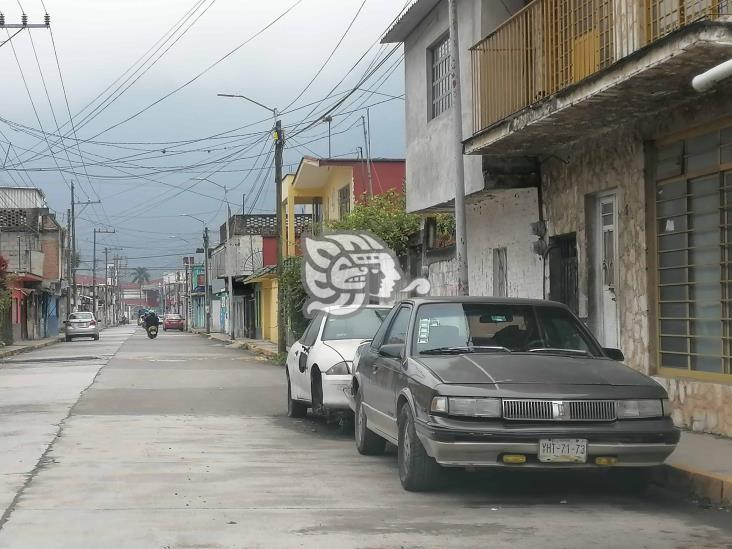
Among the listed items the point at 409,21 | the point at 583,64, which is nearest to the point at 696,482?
the point at 583,64

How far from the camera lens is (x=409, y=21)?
19.4 m

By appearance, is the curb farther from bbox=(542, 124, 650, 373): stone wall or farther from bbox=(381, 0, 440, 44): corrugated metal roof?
bbox=(381, 0, 440, 44): corrugated metal roof

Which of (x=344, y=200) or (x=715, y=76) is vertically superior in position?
(x=344, y=200)

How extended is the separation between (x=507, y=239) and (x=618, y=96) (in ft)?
21.0

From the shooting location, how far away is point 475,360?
27.8ft

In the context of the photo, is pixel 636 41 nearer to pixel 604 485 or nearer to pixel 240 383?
pixel 604 485

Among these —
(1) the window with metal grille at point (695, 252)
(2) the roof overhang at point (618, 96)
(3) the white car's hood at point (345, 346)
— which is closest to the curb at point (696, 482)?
(1) the window with metal grille at point (695, 252)

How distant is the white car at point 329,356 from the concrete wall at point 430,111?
3.68 metres

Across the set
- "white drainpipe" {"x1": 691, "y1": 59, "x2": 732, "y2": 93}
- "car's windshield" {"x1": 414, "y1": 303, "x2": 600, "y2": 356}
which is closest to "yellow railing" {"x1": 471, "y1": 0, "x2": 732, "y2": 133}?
"white drainpipe" {"x1": 691, "y1": 59, "x2": 732, "y2": 93}

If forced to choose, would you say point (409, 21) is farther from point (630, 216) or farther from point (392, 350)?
point (392, 350)

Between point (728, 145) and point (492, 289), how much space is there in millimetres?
7855

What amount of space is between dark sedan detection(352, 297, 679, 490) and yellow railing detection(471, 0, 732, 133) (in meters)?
3.43

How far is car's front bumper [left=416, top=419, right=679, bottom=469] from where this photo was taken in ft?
25.1

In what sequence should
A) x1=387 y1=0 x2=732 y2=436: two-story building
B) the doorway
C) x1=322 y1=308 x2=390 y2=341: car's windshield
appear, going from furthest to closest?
1. the doorway
2. x1=322 y1=308 x2=390 y2=341: car's windshield
3. x1=387 y1=0 x2=732 y2=436: two-story building
